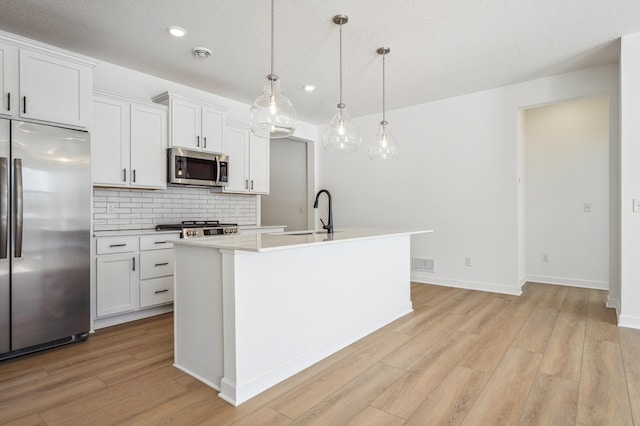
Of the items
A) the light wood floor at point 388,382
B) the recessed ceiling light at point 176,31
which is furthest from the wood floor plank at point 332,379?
the recessed ceiling light at point 176,31

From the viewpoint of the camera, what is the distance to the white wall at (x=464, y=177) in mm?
4320

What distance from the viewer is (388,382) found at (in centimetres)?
219

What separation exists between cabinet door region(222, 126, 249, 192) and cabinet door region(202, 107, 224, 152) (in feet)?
0.53

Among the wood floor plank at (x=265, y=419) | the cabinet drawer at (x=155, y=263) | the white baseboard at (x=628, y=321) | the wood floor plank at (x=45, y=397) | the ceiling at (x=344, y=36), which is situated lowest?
the wood floor plank at (x=45, y=397)

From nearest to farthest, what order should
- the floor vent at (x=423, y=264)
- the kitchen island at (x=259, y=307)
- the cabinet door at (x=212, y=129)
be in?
the kitchen island at (x=259, y=307)
the cabinet door at (x=212, y=129)
the floor vent at (x=423, y=264)

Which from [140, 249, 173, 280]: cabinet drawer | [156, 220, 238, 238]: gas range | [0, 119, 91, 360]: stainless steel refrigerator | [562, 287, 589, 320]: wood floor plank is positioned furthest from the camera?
[156, 220, 238, 238]: gas range

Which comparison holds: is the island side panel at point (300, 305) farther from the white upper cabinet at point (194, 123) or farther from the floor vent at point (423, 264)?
the white upper cabinet at point (194, 123)

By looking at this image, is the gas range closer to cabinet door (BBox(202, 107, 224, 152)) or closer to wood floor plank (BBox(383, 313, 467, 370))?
cabinet door (BBox(202, 107, 224, 152))

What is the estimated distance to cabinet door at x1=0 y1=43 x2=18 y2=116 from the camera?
2617 millimetres

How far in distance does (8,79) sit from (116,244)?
1.50 m

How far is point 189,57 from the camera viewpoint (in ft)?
11.4

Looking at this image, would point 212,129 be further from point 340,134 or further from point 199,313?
point 199,313

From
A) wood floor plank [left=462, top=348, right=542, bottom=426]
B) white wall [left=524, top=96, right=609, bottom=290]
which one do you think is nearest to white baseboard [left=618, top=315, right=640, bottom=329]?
wood floor plank [left=462, top=348, right=542, bottom=426]

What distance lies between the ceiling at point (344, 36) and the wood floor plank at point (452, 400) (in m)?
2.61
